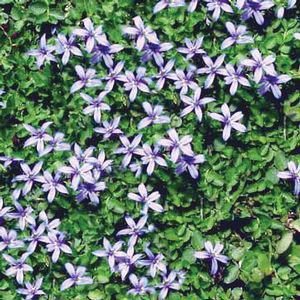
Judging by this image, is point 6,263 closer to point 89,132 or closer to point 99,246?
point 99,246

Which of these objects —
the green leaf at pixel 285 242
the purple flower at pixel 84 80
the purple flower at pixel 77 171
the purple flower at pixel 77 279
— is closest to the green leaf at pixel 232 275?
the green leaf at pixel 285 242

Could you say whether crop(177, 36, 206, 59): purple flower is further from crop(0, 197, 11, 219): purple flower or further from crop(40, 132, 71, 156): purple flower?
crop(0, 197, 11, 219): purple flower

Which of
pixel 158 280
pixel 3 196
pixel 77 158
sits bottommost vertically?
pixel 158 280

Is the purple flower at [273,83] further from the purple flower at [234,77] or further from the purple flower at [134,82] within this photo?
the purple flower at [134,82]

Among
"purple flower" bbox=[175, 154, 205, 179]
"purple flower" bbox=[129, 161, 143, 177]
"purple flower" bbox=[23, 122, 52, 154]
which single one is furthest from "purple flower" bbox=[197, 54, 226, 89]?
"purple flower" bbox=[23, 122, 52, 154]

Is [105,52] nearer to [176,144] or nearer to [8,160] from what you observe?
[176,144]

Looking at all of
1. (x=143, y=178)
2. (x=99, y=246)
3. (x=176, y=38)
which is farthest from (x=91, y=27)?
(x=99, y=246)
